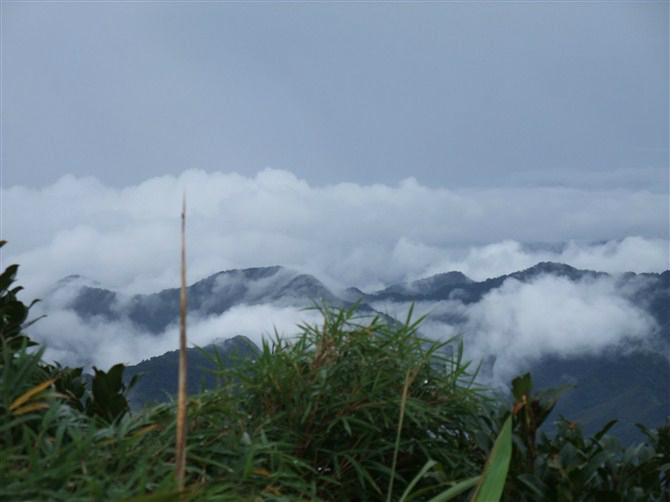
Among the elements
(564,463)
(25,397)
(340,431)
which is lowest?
(564,463)

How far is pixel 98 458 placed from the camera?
5.63 feet

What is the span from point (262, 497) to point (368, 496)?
52cm

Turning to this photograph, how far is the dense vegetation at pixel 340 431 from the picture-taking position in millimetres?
1853

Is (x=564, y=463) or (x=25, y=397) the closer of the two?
(x=25, y=397)

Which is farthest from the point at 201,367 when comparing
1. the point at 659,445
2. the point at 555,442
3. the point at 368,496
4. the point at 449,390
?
the point at 659,445

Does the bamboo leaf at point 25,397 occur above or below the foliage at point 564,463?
above

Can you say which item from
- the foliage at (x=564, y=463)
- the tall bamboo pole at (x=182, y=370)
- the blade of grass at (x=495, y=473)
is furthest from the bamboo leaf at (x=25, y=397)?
the foliage at (x=564, y=463)

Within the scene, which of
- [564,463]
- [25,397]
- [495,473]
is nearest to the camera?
[25,397]

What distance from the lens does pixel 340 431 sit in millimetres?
2295

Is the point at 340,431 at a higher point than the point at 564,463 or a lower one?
higher

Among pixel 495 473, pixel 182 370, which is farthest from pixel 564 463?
pixel 182 370

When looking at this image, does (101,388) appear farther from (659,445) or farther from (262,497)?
(659,445)

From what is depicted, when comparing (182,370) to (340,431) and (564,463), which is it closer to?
(340,431)

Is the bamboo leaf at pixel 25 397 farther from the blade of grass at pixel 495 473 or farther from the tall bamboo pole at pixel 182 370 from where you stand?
the blade of grass at pixel 495 473
